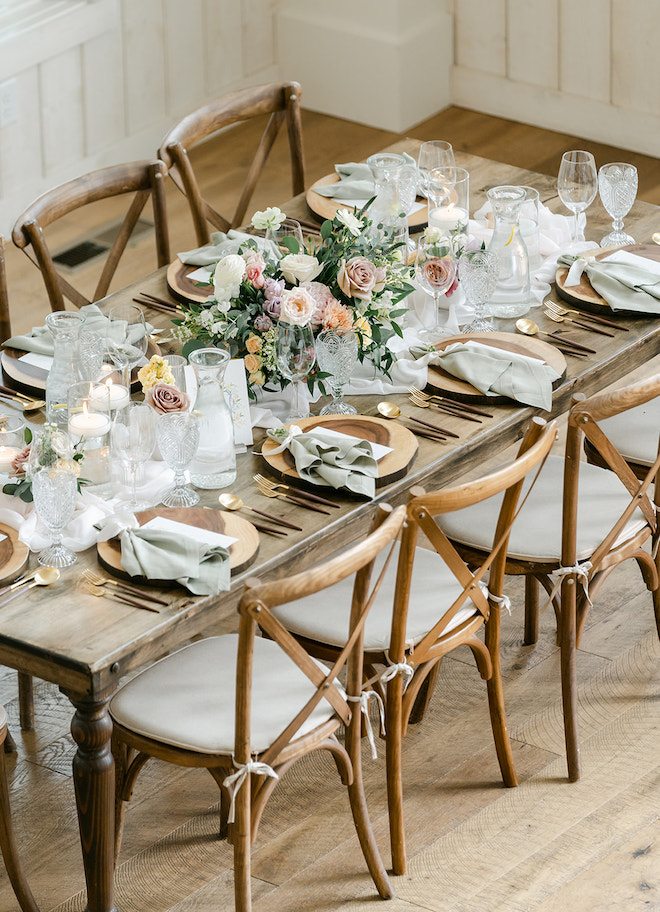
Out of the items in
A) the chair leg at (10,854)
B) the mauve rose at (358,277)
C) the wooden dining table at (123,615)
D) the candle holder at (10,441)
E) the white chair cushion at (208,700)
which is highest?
the mauve rose at (358,277)

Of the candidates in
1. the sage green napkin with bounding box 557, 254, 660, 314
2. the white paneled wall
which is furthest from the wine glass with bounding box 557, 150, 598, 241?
the white paneled wall

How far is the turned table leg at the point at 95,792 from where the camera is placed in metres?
2.28

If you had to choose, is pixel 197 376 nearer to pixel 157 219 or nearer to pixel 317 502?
pixel 317 502

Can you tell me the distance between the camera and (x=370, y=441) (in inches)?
108

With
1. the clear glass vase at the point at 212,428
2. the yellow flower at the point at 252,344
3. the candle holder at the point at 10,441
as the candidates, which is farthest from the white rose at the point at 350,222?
the candle holder at the point at 10,441

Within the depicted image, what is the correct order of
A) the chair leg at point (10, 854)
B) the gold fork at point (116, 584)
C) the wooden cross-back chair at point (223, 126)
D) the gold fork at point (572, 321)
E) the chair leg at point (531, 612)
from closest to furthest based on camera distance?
the gold fork at point (116, 584)
the chair leg at point (10, 854)
the gold fork at point (572, 321)
the chair leg at point (531, 612)
the wooden cross-back chair at point (223, 126)

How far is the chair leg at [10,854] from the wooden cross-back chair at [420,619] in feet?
1.93

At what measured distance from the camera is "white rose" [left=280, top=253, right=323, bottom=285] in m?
2.83

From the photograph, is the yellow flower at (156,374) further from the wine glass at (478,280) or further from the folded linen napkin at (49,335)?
the wine glass at (478,280)

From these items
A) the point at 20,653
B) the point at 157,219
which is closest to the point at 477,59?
the point at 157,219

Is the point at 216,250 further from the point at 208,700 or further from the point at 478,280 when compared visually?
the point at 208,700

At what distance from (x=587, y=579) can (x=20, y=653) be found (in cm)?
118

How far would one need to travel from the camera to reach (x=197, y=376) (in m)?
2.65

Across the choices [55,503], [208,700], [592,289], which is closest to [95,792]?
[208,700]
